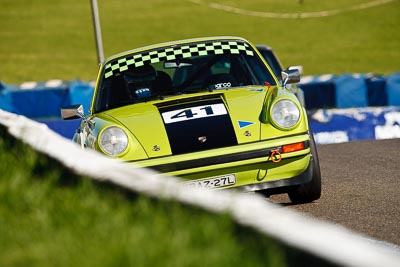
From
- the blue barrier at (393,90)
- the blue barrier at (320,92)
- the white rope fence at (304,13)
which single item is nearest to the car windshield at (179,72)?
the blue barrier at (393,90)

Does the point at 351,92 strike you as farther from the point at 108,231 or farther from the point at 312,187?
the point at 108,231

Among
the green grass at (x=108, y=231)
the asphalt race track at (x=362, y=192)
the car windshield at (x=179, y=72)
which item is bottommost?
the asphalt race track at (x=362, y=192)

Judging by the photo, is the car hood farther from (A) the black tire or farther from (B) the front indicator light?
(A) the black tire

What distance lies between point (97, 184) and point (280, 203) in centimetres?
390

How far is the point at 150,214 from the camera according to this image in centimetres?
412

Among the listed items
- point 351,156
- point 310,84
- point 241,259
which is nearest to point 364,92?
point 310,84

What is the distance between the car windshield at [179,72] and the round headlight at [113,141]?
856 mm

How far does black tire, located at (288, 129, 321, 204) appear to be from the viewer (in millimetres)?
7914

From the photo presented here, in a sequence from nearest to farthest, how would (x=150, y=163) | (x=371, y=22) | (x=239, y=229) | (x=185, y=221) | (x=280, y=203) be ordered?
A: (x=239, y=229)
(x=185, y=221)
(x=150, y=163)
(x=280, y=203)
(x=371, y=22)

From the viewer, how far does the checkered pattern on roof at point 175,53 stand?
9.18 metres

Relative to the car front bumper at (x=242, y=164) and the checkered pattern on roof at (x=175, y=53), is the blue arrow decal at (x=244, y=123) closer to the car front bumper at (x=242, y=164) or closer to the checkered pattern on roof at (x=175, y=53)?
the car front bumper at (x=242, y=164)

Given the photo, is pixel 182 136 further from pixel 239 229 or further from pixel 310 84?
pixel 310 84

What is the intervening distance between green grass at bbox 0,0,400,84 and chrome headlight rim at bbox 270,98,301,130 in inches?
1146

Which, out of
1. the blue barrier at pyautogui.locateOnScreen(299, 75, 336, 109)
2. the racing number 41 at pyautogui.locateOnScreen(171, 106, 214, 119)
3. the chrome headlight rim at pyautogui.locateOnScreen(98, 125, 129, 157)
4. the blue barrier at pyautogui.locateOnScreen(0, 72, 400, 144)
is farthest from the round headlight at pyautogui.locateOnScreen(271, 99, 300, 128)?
the blue barrier at pyautogui.locateOnScreen(299, 75, 336, 109)
